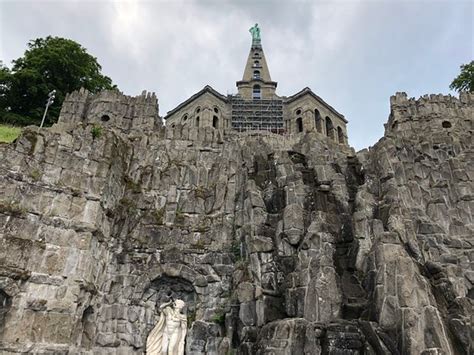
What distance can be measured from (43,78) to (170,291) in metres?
26.3

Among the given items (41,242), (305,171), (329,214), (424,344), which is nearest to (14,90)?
(41,242)

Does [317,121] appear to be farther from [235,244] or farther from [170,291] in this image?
[170,291]

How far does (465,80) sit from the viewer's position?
4125 cm

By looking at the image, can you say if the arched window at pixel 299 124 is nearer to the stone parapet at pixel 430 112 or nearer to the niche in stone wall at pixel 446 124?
the stone parapet at pixel 430 112

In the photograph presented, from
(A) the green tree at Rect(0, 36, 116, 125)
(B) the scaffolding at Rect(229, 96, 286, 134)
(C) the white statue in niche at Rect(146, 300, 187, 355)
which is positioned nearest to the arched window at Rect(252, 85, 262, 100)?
(B) the scaffolding at Rect(229, 96, 286, 134)

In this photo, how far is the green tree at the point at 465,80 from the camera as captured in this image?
134 ft

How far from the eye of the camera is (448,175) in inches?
741

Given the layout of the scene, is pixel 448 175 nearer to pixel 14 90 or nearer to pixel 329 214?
pixel 329 214

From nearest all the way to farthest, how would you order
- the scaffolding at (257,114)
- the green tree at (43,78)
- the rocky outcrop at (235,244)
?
1. the rocky outcrop at (235,244)
2. the green tree at (43,78)
3. the scaffolding at (257,114)

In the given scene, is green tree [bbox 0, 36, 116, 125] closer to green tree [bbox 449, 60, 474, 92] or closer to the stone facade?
the stone facade

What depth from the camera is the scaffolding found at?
5234 cm

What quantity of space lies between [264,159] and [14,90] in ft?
79.6

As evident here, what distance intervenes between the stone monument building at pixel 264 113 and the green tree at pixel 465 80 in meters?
15.1

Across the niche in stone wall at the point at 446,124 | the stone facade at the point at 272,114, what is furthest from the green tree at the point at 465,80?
the stone facade at the point at 272,114
